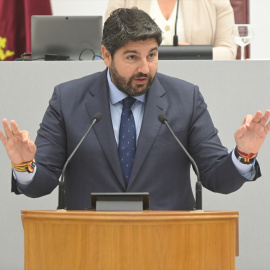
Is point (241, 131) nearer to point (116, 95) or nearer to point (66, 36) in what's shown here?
point (116, 95)

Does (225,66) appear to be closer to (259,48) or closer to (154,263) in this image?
(154,263)

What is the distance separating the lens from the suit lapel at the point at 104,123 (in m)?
2.50

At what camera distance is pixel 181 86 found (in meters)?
2.70

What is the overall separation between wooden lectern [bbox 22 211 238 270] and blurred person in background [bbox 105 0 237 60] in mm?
2474

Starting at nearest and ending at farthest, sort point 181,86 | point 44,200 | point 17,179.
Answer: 1. point 17,179
2. point 181,86
3. point 44,200

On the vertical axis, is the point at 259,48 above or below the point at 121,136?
above

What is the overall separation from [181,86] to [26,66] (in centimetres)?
92

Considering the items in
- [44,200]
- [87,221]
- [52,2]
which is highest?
[52,2]

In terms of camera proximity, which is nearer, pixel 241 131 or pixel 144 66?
pixel 241 131

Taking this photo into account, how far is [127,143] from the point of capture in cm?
254

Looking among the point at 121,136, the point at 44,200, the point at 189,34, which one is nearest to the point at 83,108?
the point at 121,136

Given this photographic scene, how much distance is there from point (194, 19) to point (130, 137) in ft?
6.01

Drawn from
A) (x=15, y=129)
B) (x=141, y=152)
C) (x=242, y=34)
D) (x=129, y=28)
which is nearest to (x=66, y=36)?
(x=242, y=34)

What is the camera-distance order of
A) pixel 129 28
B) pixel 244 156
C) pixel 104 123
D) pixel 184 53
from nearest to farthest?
pixel 244 156, pixel 129 28, pixel 104 123, pixel 184 53
